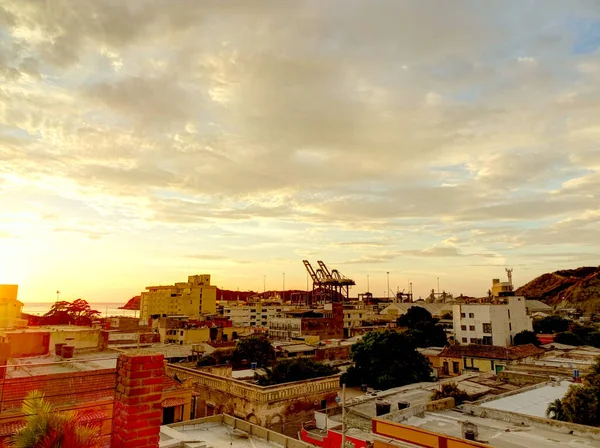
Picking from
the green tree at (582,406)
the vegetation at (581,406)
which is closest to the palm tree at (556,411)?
the vegetation at (581,406)

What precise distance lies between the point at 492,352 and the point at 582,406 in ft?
73.0

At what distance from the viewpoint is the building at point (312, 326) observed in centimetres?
6025

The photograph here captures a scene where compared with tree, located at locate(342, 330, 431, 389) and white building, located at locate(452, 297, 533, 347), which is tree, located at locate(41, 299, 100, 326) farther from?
white building, located at locate(452, 297, 533, 347)

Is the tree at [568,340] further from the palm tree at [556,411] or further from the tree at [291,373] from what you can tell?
the palm tree at [556,411]

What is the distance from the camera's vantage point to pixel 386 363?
32.3 meters

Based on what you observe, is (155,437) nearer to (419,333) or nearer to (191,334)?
(191,334)

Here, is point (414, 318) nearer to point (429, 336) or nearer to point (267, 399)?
point (429, 336)

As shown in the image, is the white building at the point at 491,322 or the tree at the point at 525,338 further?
the white building at the point at 491,322

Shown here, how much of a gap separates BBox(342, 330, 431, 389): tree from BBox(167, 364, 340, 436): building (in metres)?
10.9

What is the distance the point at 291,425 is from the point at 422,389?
29.5ft

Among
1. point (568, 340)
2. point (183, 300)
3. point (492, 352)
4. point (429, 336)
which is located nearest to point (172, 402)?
point (492, 352)

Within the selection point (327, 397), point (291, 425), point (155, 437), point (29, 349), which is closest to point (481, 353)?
point (327, 397)

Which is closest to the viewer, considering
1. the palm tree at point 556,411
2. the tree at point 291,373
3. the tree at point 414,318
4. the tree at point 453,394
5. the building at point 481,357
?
the palm tree at point 556,411

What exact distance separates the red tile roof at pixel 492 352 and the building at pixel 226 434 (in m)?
28.2
